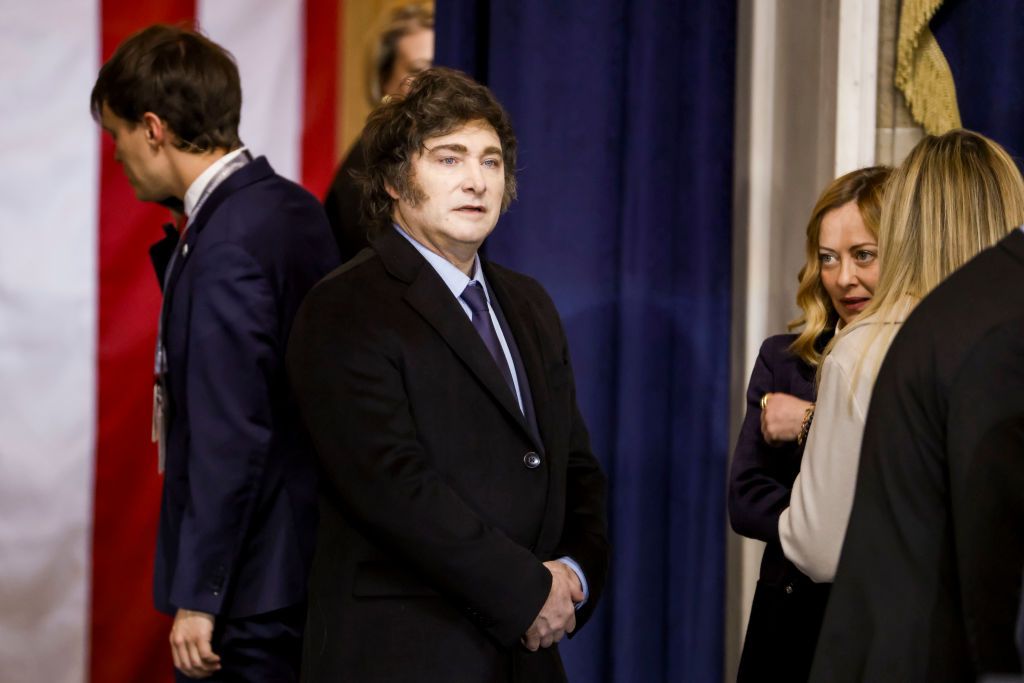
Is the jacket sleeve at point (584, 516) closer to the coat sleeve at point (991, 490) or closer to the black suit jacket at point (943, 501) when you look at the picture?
the black suit jacket at point (943, 501)

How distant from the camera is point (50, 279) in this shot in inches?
124

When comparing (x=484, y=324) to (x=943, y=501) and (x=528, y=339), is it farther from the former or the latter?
(x=943, y=501)

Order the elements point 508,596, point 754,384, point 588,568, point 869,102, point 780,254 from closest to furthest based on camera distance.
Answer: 1. point 508,596
2. point 588,568
3. point 754,384
4. point 869,102
5. point 780,254

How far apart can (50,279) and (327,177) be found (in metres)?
0.75

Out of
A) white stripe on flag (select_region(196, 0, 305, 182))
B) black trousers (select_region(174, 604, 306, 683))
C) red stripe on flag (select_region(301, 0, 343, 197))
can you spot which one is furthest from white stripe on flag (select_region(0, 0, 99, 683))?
black trousers (select_region(174, 604, 306, 683))

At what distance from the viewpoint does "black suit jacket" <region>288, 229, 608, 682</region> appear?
168cm

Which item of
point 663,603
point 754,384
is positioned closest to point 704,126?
point 754,384

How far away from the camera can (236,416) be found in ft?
6.63

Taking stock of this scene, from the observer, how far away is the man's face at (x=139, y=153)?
2229mm

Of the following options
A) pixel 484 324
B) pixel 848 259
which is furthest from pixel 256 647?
pixel 848 259

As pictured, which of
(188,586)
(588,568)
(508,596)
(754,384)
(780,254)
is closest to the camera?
(508,596)

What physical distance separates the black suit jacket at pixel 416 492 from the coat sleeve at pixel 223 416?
25 cm

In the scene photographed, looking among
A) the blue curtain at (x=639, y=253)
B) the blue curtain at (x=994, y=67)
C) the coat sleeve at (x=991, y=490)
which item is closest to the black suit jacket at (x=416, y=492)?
the coat sleeve at (x=991, y=490)

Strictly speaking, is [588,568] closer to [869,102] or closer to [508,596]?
[508,596]
